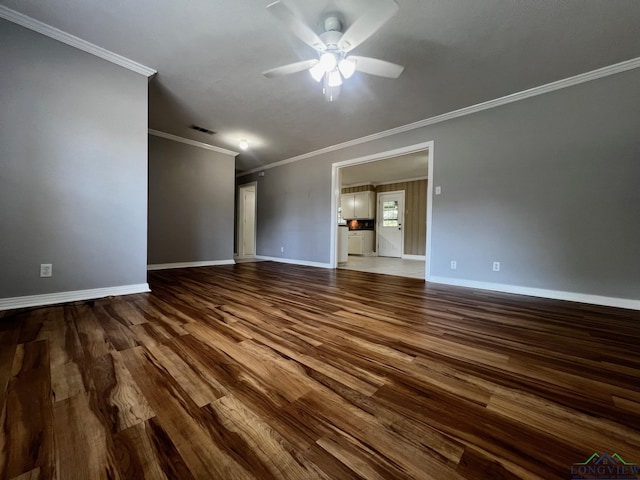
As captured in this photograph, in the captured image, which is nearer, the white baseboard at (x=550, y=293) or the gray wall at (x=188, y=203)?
the white baseboard at (x=550, y=293)

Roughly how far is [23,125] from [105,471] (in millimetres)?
2896

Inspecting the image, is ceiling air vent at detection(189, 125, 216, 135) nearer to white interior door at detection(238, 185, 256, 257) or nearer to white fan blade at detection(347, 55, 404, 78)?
white interior door at detection(238, 185, 256, 257)

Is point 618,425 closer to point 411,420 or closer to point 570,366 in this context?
point 570,366

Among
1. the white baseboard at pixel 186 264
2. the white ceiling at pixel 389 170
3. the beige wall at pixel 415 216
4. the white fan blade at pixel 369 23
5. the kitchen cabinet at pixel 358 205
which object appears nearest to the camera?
the white fan blade at pixel 369 23

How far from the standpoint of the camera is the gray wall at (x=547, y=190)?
2.41 metres

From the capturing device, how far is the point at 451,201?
347 centimetres

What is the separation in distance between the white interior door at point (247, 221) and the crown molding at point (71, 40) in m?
4.33

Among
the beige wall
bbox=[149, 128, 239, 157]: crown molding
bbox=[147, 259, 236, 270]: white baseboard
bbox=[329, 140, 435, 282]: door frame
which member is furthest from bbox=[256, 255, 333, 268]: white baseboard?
the beige wall

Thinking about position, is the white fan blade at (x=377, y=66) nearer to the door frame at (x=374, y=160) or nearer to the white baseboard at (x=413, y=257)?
the door frame at (x=374, y=160)

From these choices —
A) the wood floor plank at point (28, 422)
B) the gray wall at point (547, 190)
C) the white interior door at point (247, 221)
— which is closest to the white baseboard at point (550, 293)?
the gray wall at point (547, 190)

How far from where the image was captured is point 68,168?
225 cm

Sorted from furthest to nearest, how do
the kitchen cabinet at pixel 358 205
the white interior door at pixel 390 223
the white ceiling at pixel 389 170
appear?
the kitchen cabinet at pixel 358 205 → the white interior door at pixel 390 223 → the white ceiling at pixel 389 170

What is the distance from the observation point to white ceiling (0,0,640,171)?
186 centimetres

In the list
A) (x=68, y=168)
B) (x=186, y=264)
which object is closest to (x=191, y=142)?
(x=186, y=264)
